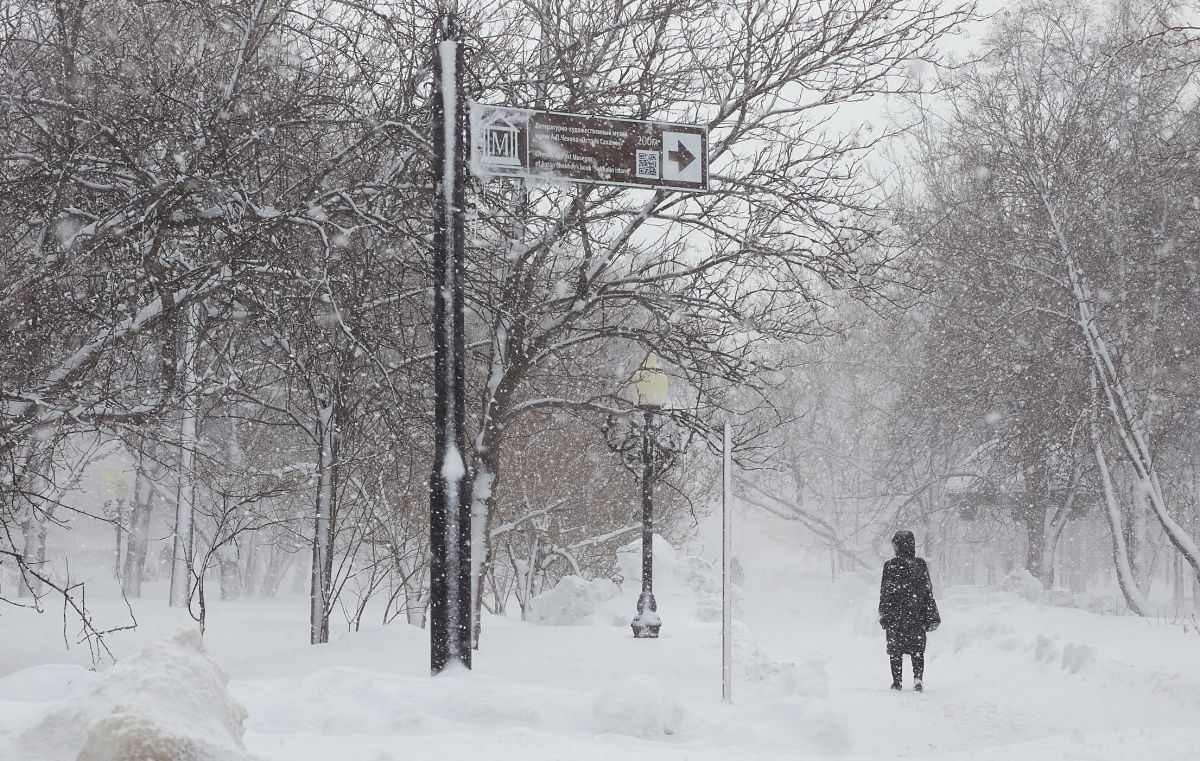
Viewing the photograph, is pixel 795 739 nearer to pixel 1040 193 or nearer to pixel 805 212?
pixel 805 212

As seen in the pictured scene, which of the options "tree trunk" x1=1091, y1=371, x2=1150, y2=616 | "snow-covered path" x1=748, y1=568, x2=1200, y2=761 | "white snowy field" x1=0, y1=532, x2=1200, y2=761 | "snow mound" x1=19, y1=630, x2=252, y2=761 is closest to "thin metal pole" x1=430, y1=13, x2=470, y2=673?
"white snowy field" x1=0, y1=532, x2=1200, y2=761

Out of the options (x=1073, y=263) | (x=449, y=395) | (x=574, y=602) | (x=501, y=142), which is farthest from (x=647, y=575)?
(x=1073, y=263)

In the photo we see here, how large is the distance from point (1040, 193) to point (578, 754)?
14.2 metres

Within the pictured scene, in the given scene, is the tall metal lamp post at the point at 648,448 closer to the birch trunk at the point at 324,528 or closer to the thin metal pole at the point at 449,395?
the birch trunk at the point at 324,528

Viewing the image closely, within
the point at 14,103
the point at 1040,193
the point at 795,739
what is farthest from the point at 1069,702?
the point at 14,103

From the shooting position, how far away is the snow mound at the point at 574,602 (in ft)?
56.2

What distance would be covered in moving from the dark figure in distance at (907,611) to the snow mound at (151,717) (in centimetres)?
862

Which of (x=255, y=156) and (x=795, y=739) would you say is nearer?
(x=795, y=739)

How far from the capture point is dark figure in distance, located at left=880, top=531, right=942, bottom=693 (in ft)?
37.3

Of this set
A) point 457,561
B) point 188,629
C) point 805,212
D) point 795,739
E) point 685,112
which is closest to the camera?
point 188,629

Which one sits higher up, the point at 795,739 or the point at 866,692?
the point at 795,739

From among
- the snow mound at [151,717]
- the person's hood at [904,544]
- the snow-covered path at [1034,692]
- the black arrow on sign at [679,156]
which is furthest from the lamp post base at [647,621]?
the snow mound at [151,717]

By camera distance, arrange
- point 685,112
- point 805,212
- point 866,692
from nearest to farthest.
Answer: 1. point 805,212
2. point 685,112
3. point 866,692

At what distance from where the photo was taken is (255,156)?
7.50m
